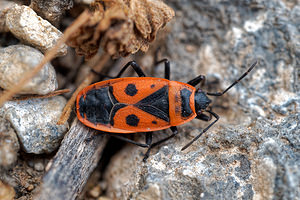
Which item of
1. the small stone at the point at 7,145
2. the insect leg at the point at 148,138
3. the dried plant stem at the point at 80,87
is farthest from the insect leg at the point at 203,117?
the small stone at the point at 7,145

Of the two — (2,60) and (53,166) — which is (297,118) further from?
(2,60)

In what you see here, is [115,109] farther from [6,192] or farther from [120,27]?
[6,192]

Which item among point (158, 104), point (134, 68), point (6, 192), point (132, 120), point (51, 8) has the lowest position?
point (6, 192)

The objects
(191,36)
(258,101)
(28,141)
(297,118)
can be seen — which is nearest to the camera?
(28,141)

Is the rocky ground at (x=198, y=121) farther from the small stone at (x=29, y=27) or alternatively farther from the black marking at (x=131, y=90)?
the black marking at (x=131, y=90)

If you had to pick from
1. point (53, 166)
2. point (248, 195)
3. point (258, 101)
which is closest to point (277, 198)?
point (248, 195)

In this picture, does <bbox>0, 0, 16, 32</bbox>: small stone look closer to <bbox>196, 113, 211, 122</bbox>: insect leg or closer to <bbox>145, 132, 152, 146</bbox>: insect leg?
<bbox>145, 132, 152, 146</bbox>: insect leg

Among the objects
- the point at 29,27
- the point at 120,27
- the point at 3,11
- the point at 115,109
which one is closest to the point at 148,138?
the point at 115,109
